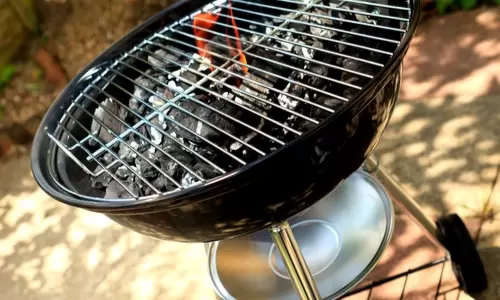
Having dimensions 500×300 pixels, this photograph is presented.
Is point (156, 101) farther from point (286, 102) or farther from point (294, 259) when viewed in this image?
point (294, 259)

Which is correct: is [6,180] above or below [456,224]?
below

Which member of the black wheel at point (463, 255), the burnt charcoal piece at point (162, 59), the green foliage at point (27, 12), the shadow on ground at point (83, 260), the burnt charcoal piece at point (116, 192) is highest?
the burnt charcoal piece at point (162, 59)

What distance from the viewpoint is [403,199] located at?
1.14 meters

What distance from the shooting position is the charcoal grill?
707 millimetres

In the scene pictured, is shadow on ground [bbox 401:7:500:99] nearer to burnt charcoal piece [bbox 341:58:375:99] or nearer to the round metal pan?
the round metal pan

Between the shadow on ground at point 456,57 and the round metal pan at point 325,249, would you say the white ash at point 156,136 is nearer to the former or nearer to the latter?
the round metal pan at point 325,249

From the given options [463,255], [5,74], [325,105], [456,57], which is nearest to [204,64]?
[325,105]

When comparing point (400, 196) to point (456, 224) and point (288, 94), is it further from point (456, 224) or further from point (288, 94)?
point (288, 94)

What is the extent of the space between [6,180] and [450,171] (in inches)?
58.4

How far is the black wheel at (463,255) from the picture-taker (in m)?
1.18

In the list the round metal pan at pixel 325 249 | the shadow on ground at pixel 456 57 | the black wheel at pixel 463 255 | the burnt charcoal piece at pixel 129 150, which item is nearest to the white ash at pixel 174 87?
the burnt charcoal piece at pixel 129 150

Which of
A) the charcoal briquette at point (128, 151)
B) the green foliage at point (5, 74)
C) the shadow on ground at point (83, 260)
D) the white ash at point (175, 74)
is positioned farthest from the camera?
the green foliage at point (5, 74)

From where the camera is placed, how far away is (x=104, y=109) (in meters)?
1.01

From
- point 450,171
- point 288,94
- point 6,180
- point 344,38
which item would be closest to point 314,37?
point 344,38
